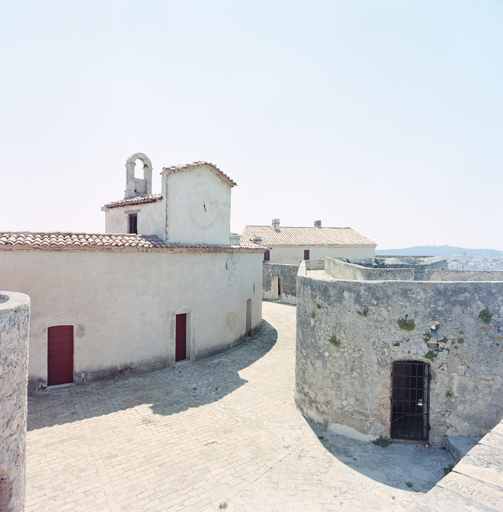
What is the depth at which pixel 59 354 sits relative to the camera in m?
10.9

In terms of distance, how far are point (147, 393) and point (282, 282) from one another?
62.9 ft

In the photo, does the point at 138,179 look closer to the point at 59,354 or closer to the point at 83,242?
the point at 83,242

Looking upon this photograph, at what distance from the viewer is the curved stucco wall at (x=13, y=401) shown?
13.6 ft

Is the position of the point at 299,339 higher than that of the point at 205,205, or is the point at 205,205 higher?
the point at 205,205

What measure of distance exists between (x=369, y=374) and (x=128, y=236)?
10.1m

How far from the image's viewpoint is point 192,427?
8.71 metres

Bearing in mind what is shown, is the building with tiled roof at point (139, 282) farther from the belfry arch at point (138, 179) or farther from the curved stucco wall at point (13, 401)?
the curved stucco wall at point (13, 401)

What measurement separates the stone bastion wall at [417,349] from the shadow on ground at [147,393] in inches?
169

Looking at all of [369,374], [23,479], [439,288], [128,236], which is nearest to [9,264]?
[128,236]

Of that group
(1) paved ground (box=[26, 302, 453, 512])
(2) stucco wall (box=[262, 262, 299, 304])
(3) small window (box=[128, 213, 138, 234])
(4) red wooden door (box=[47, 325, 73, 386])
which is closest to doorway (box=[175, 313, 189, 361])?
(1) paved ground (box=[26, 302, 453, 512])

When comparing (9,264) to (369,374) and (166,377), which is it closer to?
(166,377)

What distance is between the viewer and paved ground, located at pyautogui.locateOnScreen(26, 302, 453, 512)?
612 centimetres

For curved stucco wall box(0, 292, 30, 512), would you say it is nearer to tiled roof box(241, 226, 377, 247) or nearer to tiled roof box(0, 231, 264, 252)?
tiled roof box(0, 231, 264, 252)

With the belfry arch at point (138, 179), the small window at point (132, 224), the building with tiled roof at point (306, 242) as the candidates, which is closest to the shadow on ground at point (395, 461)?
the small window at point (132, 224)
